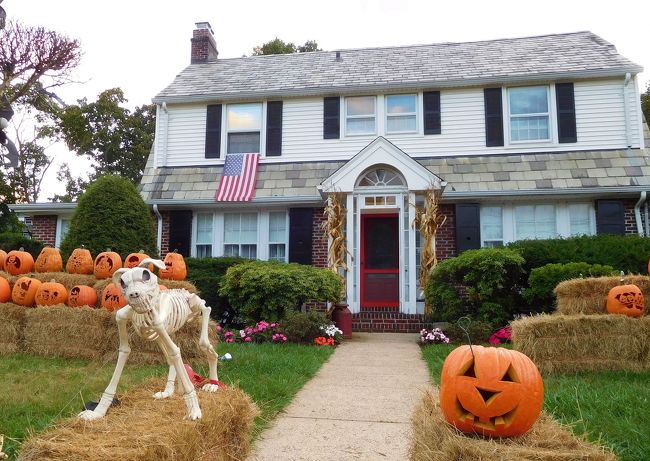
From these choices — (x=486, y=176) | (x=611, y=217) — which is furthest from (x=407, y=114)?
(x=611, y=217)

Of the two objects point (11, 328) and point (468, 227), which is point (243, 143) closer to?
point (468, 227)

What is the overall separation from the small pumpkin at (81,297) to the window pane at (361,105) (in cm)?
772

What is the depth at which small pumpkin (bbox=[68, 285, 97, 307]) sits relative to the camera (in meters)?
6.82

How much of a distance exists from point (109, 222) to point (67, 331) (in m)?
3.35

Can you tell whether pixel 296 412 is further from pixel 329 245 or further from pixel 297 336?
pixel 329 245

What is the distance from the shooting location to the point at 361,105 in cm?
1246

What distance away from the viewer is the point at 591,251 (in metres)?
8.53

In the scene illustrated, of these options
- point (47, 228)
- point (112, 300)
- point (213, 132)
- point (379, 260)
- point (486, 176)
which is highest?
point (213, 132)

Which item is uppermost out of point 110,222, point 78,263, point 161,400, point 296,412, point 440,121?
point 440,121

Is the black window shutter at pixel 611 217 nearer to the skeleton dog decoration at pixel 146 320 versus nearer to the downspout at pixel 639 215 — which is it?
the downspout at pixel 639 215

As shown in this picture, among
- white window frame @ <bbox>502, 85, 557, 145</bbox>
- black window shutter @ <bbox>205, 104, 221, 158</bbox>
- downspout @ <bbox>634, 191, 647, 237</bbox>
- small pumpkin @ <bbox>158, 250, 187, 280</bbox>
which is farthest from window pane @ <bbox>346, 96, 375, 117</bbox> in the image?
small pumpkin @ <bbox>158, 250, 187, 280</bbox>

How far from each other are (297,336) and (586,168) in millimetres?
7437

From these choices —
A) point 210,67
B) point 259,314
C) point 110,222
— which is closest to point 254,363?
point 259,314

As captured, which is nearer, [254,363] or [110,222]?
[254,363]
